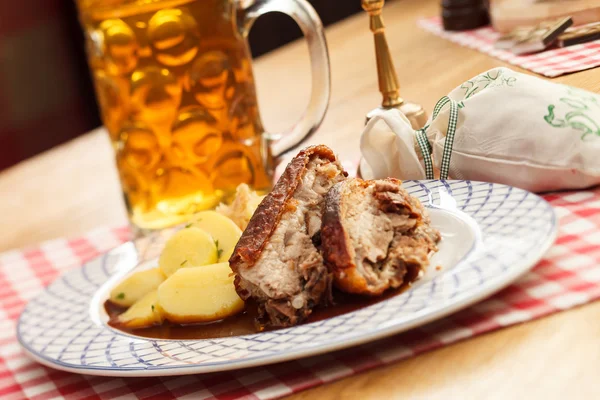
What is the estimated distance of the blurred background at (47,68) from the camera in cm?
436

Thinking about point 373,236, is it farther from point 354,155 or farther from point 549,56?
point 549,56

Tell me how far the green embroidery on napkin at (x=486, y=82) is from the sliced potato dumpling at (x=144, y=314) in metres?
0.54

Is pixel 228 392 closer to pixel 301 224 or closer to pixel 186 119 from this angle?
pixel 301 224

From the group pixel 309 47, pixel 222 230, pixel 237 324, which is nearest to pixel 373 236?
pixel 237 324

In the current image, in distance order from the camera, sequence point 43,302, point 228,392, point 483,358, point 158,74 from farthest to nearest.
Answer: point 158,74 → point 43,302 → point 228,392 → point 483,358

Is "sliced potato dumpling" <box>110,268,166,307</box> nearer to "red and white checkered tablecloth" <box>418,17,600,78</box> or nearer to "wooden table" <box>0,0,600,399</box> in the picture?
"wooden table" <box>0,0,600,399</box>

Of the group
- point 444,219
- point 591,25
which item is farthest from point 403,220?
point 591,25

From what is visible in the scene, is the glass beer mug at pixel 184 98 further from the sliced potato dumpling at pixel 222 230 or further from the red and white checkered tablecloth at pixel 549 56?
the red and white checkered tablecloth at pixel 549 56

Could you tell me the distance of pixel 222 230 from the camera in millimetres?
1301

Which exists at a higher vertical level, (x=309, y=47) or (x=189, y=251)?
(x=309, y=47)

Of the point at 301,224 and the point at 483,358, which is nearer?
the point at 483,358

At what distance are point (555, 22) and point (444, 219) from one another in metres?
0.95

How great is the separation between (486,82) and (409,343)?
543 mm

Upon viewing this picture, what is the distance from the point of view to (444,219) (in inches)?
45.8
